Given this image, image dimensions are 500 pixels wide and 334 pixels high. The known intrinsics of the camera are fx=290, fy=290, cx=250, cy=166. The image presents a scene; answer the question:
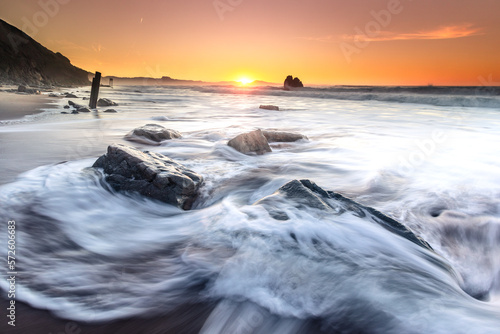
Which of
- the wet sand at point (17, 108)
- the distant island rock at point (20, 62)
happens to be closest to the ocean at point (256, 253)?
the wet sand at point (17, 108)

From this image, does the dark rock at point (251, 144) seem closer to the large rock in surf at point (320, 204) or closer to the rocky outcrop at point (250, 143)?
the rocky outcrop at point (250, 143)

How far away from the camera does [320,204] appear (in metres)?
2.84

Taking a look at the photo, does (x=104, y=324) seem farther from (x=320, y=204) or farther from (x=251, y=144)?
(x=251, y=144)

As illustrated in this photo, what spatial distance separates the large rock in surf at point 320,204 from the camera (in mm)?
2684

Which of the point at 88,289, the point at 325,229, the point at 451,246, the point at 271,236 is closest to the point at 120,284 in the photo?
the point at 88,289

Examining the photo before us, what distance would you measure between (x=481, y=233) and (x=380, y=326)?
2.05 m

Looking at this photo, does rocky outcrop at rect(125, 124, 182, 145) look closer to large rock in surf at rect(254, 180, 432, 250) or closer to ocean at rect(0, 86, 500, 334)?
ocean at rect(0, 86, 500, 334)

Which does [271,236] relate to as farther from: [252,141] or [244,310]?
[252,141]

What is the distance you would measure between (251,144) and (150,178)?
9.56 ft

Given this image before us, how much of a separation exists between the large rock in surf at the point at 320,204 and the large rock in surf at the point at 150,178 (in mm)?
993

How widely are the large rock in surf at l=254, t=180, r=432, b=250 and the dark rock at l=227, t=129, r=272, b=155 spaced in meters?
2.97

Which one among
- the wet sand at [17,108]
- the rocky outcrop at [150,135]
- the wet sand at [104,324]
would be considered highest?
the wet sand at [17,108]

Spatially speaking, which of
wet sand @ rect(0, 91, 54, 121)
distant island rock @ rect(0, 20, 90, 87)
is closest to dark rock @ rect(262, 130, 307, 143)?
wet sand @ rect(0, 91, 54, 121)

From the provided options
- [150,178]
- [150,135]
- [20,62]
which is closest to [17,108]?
[150,135]
